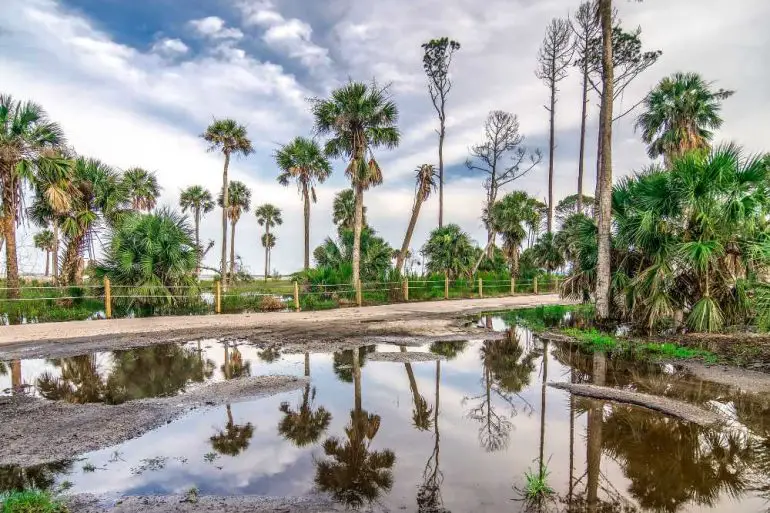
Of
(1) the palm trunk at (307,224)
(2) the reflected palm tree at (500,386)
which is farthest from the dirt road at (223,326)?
(1) the palm trunk at (307,224)

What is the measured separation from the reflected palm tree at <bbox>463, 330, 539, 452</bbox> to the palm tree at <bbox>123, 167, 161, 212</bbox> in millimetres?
29652

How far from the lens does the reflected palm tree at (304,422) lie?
5.05 m

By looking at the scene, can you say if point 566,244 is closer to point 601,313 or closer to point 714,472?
point 601,313

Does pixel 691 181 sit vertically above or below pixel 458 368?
above

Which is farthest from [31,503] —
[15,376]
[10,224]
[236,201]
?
[236,201]

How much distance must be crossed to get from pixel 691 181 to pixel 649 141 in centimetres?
1854

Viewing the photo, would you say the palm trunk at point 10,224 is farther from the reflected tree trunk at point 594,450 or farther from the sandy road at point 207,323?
the reflected tree trunk at point 594,450

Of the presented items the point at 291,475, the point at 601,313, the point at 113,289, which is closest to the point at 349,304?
the point at 113,289

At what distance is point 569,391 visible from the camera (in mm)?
6812

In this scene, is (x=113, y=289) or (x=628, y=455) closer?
(x=628, y=455)

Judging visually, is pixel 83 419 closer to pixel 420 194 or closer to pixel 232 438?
pixel 232 438

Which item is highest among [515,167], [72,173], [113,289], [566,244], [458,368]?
[515,167]

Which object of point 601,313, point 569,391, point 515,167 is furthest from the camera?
point 515,167

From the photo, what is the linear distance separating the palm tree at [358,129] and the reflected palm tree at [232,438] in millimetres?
16180
